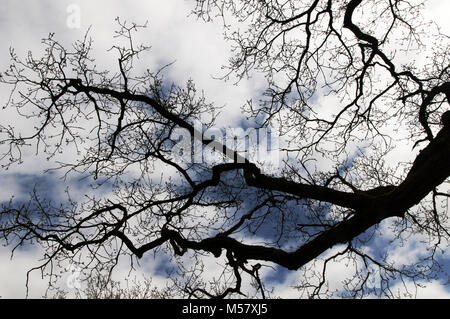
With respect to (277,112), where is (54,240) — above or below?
below

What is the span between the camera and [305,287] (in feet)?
20.2

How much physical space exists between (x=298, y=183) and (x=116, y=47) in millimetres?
3733

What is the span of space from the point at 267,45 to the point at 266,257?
168 inches

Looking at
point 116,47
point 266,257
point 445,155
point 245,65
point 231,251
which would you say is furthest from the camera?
point 245,65

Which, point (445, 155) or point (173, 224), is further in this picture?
point (173, 224)

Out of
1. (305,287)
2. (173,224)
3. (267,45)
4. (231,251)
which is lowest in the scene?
(305,287)

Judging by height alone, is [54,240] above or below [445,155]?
below
